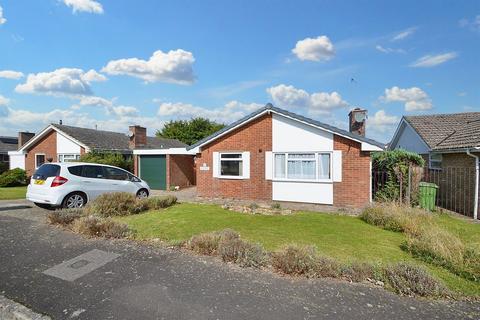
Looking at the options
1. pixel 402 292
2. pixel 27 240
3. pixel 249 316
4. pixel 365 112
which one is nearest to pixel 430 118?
pixel 365 112

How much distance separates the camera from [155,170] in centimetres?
2047

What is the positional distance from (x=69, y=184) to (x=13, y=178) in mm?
16632

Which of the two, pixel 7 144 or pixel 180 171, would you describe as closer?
pixel 180 171

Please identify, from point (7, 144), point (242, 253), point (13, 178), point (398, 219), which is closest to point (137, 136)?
point (13, 178)

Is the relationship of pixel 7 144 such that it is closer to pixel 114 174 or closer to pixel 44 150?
pixel 44 150

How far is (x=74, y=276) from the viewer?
187 inches

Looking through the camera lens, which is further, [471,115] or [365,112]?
[471,115]

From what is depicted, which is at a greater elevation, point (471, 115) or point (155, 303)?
point (471, 115)

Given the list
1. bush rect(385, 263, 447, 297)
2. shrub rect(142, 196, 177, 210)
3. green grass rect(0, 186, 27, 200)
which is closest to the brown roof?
green grass rect(0, 186, 27, 200)

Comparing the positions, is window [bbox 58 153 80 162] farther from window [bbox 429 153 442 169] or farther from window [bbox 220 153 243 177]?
window [bbox 429 153 442 169]

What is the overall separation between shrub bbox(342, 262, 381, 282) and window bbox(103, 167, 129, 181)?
32.1 feet

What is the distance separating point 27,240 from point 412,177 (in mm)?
13099

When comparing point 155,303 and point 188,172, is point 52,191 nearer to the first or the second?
point 155,303

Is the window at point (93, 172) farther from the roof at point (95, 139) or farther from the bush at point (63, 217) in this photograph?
the roof at point (95, 139)
